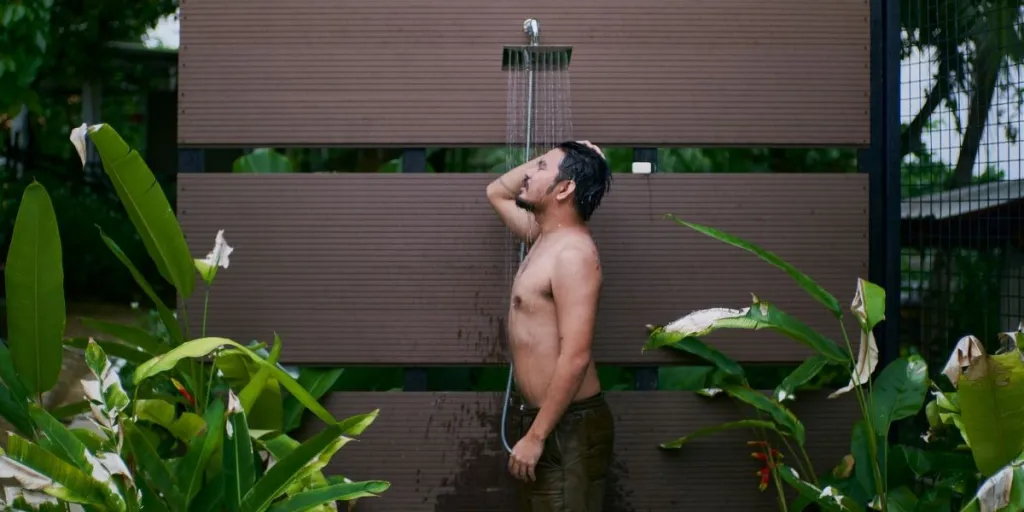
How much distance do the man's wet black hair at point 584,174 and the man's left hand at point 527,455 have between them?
75 cm

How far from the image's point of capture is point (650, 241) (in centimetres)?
402

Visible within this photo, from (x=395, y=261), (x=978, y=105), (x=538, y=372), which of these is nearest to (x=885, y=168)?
(x=978, y=105)

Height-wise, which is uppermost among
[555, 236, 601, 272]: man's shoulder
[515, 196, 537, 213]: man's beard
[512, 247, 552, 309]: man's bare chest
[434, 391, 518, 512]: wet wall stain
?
[515, 196, 537, 213]: man's beard

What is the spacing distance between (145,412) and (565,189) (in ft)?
4.87

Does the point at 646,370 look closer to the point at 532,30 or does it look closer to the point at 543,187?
the point at 543,187

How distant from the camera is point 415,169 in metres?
4.02

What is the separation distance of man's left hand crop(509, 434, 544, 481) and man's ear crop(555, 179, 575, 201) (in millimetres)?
767

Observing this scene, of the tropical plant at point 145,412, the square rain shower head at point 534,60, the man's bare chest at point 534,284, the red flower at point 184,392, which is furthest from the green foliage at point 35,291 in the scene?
the square rain shower head at point 534,60

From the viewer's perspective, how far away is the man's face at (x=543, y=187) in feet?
11.5

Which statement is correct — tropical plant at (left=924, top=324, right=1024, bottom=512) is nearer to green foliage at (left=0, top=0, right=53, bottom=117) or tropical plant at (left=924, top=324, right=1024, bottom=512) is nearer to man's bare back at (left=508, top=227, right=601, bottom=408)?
man's bare back at (left=508, top=227, right=601, bottom=408)

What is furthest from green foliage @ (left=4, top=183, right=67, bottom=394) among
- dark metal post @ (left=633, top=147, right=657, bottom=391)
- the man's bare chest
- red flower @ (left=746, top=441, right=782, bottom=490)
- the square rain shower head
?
red flower @ (left=746, top=441, right=782, bottom=490)

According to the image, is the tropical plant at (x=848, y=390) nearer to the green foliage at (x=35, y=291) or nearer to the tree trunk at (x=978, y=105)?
the tree trunk at (x=978, y=105)

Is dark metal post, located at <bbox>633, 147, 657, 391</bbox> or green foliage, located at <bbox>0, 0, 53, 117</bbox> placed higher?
green foliage, located at <bbox>0, 0, 53, 117</bbox>

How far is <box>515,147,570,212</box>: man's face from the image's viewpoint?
3.51 metres
